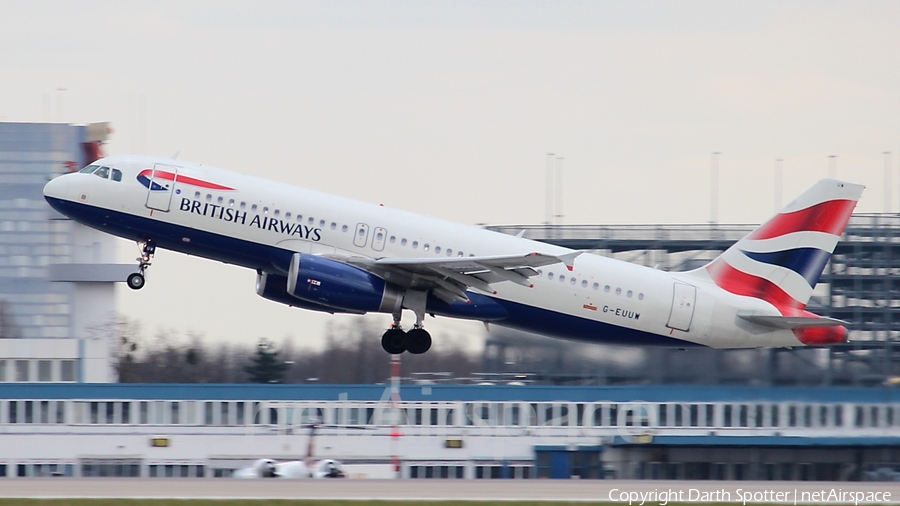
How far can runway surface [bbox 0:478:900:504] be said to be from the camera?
1022 inches

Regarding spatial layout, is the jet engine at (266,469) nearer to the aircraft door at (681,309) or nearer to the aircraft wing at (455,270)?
the aircraft wing at (455,270)

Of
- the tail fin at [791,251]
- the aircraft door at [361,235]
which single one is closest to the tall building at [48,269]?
the aircraft door at [361,235]

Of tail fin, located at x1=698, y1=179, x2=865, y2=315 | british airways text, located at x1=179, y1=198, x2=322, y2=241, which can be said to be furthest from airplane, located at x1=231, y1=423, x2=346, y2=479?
tail fin, located at x1=698, y1=179, x2=865, y2=315

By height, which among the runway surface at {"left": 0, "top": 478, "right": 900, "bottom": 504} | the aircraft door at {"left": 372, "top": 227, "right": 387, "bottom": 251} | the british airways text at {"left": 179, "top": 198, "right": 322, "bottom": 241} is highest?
the british airways text at {"left": 179, "top": 198, "right": 322, "bottom": 241}

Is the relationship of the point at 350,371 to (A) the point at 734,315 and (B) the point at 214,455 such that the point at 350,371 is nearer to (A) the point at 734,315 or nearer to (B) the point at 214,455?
(B) the point at 214,455

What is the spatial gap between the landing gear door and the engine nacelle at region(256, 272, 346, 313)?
3.38 metres

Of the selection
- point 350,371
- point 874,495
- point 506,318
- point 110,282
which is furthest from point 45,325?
point 874,495

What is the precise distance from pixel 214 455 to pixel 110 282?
21.3 m

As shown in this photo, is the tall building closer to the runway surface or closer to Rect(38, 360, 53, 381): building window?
Rect(38, 360, 53, 381): building window

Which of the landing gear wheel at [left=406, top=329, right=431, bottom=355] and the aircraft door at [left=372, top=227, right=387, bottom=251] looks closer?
the aircraft door at [left=372, top=227, right=387, bottom=251]

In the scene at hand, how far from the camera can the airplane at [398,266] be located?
101 feet

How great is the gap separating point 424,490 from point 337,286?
224 inches

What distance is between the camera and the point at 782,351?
37.1 metres

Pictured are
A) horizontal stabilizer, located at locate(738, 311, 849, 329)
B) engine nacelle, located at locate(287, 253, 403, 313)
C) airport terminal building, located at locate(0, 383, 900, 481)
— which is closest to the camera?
engine nacelle, located at locate(287, 253, 403, 313)
